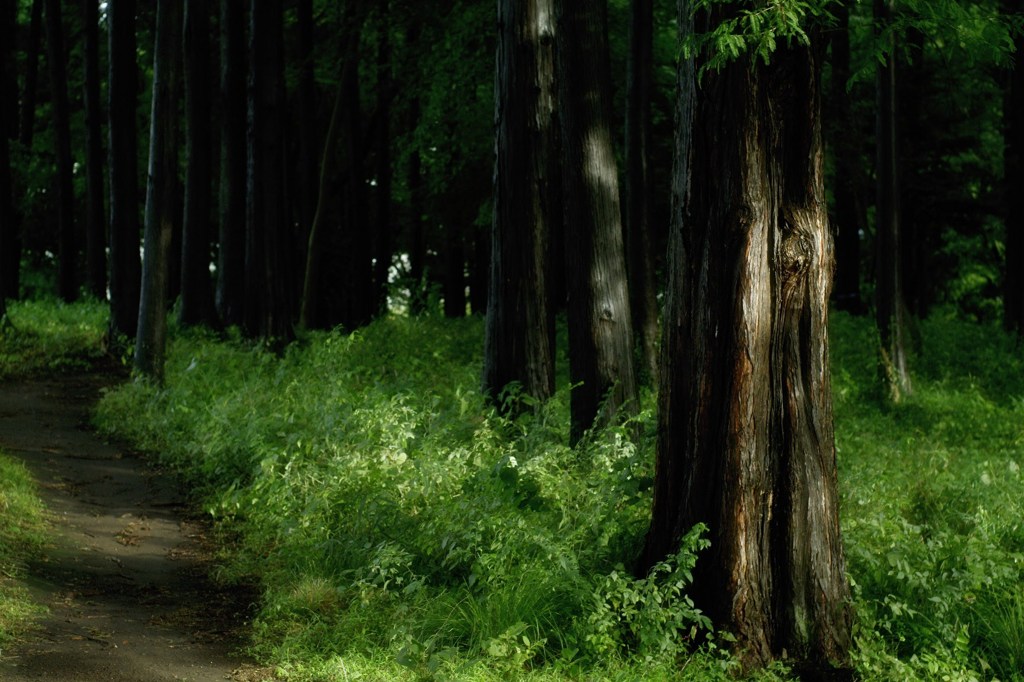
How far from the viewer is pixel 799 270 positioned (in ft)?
20.0

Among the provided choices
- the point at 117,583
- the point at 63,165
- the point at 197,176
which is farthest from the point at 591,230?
the point at 63,165

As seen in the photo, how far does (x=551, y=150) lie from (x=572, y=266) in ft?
5.78

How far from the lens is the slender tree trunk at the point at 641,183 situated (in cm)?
1600

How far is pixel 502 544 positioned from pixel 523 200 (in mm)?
5462

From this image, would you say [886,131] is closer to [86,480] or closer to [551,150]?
[551,150]

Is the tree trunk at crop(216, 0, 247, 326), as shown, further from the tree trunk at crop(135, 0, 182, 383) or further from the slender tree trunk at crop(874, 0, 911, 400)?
the slender tree trunk at crop(874, 0, 911, 400)

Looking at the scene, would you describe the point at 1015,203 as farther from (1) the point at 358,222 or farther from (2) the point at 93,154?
(2) the point at 93,154

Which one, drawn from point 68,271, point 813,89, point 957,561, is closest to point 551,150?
point 813,89

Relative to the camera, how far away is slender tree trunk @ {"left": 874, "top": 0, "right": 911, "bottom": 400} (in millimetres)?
16812

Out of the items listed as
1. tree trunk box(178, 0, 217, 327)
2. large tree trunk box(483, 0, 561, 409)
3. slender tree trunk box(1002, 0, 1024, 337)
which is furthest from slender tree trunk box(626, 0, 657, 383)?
slender tree trunk box(1002, 0, 1024, 337)

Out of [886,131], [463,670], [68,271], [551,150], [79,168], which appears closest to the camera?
[463,670]

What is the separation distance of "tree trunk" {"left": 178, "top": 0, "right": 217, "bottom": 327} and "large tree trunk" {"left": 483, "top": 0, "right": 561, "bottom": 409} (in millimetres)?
8742

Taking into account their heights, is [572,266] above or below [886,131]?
below

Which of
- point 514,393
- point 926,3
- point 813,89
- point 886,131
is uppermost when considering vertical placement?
point 886,131
